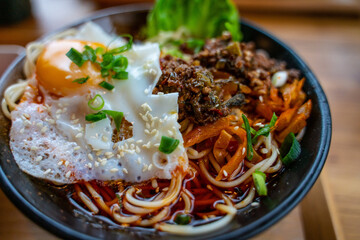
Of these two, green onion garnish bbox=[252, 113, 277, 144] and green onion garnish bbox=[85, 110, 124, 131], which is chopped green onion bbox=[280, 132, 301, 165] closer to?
green onion garnish bbox=[252, 113, 277, 144]

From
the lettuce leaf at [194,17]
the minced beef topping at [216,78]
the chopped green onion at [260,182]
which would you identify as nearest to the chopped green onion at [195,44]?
the minced beef topping at [216,78]

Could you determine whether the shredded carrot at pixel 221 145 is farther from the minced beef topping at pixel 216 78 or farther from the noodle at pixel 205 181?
the minced beef topping at pixel 216 78

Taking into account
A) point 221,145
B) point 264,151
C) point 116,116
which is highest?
point 116,116

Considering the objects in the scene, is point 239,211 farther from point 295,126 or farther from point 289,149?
point 295,126

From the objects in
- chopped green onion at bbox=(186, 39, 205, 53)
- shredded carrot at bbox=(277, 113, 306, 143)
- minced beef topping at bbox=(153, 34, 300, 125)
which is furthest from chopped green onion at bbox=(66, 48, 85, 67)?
shredded carrot at bbox=(277, 113, 306, 143)

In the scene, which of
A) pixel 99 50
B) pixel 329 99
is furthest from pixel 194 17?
pixel 329 99
